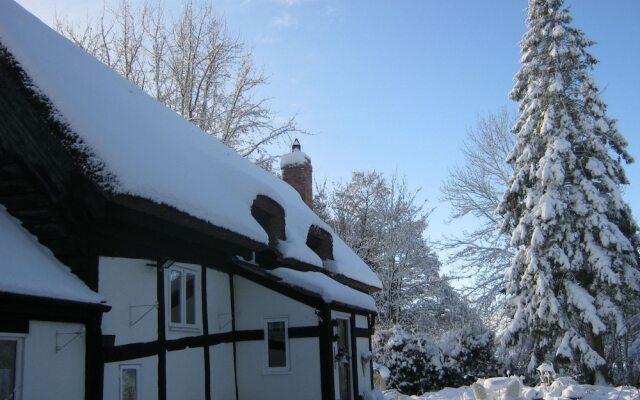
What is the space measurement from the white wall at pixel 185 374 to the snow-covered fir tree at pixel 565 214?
10109mm

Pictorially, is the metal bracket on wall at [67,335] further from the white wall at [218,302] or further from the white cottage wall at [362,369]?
the white cottage wall at [362,369]

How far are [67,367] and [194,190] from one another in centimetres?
275

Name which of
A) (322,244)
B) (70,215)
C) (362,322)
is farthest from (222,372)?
(362,322)

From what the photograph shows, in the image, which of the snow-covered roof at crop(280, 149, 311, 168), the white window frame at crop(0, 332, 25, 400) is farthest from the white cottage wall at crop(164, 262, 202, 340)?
the snow-covered roof at crop(280, 149, 311, 168)

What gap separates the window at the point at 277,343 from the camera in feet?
35.6

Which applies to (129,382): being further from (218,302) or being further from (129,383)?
(218,302)

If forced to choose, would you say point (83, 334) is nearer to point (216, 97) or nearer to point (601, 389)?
point (601, 389)

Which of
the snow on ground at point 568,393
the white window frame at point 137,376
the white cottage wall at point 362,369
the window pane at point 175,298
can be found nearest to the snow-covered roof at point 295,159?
the white cottage wall at point 362,369

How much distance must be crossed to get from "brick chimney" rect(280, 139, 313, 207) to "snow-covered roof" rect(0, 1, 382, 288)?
6.65 meters

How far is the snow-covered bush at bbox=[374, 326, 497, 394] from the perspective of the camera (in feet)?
62.2

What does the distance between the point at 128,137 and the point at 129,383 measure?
315 centimetres

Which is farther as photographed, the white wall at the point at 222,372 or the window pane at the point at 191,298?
the white wall at the point at 222,372

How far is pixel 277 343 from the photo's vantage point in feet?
36.0

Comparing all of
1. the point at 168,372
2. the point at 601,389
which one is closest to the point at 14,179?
the point at 168,372
